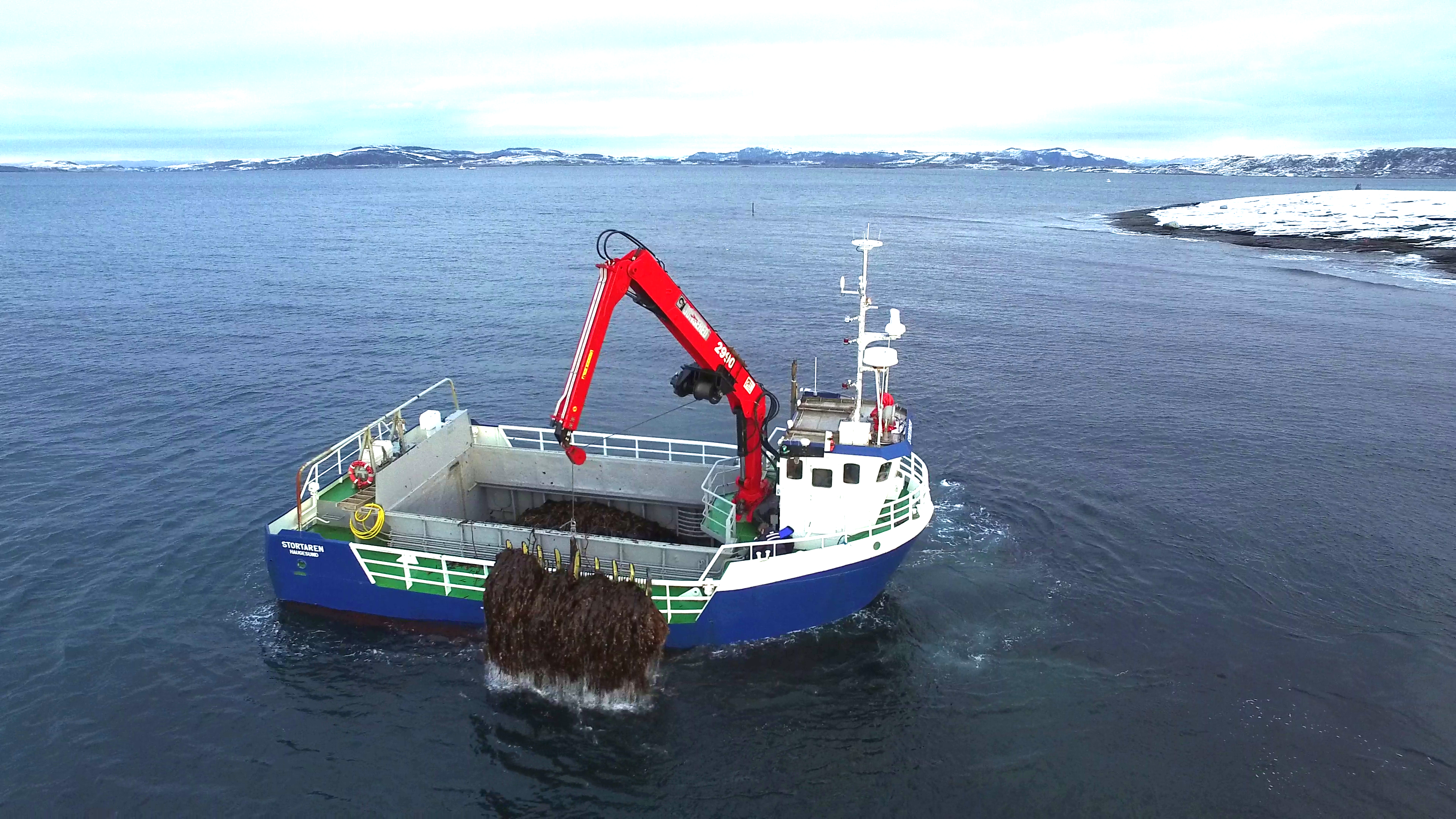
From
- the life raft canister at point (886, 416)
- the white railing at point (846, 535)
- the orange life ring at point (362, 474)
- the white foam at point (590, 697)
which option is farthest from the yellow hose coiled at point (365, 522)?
the life raft canister at point (886, 416)

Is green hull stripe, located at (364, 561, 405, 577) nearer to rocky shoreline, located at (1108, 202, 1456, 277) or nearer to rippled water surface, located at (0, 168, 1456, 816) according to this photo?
rippled water surface, located at (0, 168, 1456, 816)

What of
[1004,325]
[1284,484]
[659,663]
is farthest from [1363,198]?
[659,663]

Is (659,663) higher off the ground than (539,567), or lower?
lower

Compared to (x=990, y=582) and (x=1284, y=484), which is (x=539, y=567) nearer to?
(x=990, y=582)

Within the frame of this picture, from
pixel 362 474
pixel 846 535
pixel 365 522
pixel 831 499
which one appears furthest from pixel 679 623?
pixel 362 474

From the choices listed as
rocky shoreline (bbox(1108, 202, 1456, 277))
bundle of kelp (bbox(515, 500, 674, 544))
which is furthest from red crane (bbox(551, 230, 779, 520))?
rocky shoreline (bbox(1108, 202, 1456, 277))

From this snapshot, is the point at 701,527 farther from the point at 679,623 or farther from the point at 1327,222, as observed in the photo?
the point at 1327,222
